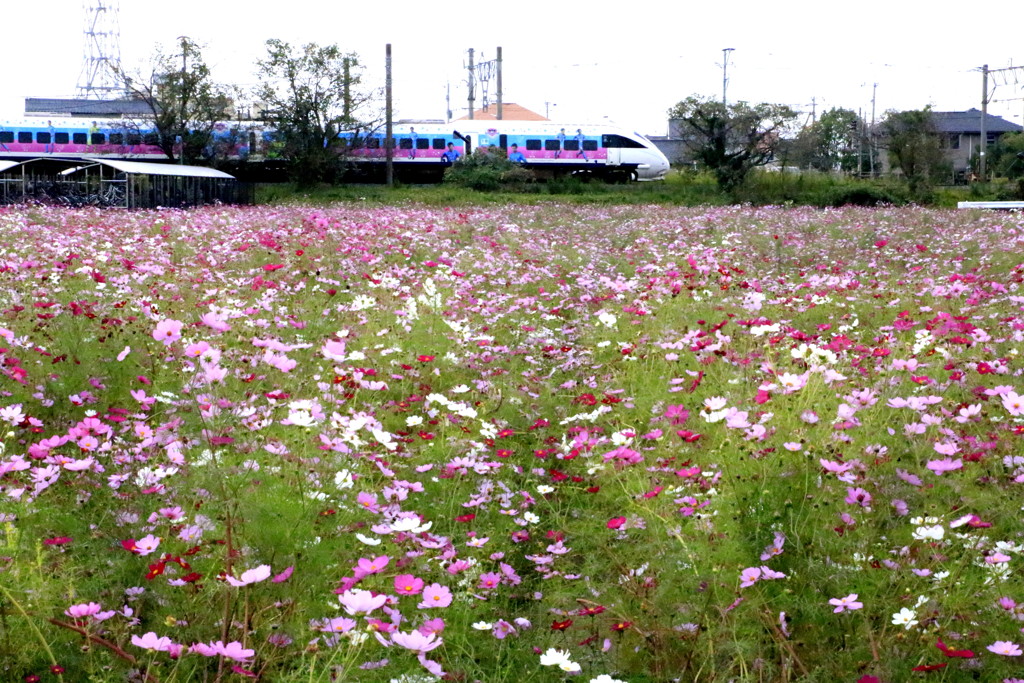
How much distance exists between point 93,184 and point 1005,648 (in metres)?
23.8

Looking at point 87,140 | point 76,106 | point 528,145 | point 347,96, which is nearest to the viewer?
point 87,140

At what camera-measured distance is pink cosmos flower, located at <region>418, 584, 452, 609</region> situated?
2125 mm

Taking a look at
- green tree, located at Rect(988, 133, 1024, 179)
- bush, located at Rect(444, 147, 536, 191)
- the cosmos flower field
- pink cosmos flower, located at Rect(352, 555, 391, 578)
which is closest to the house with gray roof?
green tree, located at Rect(988, 133, 1024, 179)

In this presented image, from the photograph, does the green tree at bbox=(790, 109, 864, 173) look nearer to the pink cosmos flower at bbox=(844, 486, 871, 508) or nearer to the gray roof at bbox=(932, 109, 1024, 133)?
the gray roof at bbox=(932, 109, 1024, 133)

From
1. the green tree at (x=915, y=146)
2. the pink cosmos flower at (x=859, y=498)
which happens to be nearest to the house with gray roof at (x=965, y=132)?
the green tree at (x=915, y=146)

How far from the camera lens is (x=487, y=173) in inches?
1410

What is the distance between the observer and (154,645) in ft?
6.48

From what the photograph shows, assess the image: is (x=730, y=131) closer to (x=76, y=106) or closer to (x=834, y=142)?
(x=834, y=142)

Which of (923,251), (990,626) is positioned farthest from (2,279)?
(923,251)

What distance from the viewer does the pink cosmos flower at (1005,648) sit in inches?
87.4

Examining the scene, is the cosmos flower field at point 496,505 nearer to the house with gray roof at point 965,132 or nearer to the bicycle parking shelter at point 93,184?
the bicycle parking shelter at point 93,184

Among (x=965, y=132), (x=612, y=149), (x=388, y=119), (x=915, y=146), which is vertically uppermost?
(x=965, y=132)

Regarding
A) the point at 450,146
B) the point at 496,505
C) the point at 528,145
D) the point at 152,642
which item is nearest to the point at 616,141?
the point at 528,145

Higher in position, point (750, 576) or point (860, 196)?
point (860, 196)
